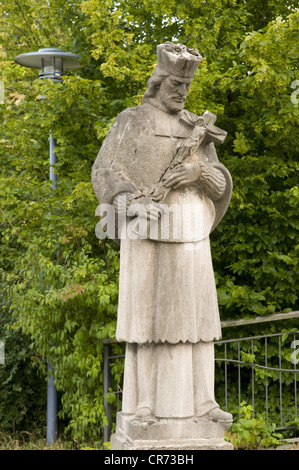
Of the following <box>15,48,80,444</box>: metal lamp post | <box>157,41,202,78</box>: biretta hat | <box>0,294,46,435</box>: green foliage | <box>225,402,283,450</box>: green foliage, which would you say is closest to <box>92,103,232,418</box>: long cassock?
<box>157,41,202,78</box>: biretta hat

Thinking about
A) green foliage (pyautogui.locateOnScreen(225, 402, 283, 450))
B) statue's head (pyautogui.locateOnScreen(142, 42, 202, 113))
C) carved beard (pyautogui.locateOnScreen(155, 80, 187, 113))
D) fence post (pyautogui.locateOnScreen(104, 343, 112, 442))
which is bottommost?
green foliage (pyautogui.locateOnScreen(225, 402, 283, 450))

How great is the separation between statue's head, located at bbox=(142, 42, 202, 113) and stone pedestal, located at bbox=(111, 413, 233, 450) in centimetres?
193

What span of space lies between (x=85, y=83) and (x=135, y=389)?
399cm

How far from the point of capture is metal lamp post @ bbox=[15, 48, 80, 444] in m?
8.26

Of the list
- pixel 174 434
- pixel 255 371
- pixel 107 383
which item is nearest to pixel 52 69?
pixel 107 383

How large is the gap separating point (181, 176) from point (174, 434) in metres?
1.54

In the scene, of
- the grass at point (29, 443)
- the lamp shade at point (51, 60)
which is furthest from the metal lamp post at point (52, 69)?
the grass at point (29, 443)

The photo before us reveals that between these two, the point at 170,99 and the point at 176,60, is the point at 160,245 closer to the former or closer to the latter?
the point at 170,99

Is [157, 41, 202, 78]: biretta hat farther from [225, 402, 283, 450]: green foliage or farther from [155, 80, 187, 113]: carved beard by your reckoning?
[225, 402, 283, 450]: green foliage

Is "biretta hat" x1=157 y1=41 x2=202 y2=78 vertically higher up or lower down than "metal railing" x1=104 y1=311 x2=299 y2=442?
higher up

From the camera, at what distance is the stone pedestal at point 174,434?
4438 mm

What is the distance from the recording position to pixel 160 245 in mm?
4691

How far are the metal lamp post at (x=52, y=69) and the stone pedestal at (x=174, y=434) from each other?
387cm

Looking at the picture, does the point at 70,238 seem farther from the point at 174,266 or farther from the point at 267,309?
the point at 174,266
